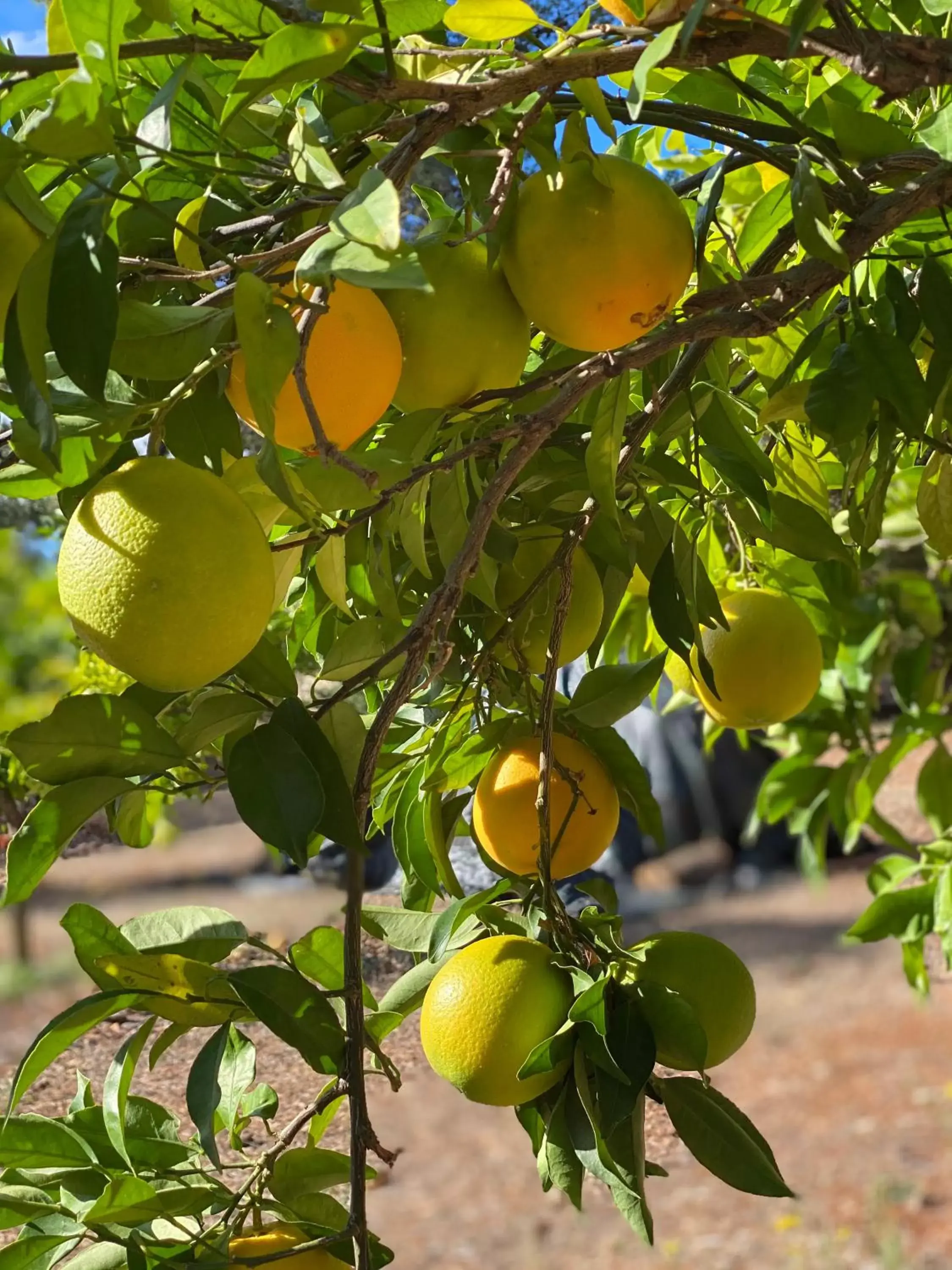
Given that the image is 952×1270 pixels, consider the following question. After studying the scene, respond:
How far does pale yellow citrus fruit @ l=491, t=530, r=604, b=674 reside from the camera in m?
0.55

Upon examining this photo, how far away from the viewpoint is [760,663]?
62 centimetres

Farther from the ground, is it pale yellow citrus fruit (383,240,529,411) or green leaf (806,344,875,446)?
pale yellow citrus fruit (383,240,529,411)

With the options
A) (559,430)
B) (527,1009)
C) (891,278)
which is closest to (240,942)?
(527,1009)

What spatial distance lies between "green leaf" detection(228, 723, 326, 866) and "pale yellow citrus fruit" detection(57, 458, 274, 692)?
0.04 m

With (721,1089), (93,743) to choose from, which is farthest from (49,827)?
(721,1089)

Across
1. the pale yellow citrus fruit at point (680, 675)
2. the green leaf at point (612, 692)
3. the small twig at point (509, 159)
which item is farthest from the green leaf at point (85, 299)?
the pale yellow citrus fruit at point (680, 675)

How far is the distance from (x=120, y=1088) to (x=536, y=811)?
0.19m

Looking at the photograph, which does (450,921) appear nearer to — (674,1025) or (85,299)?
(674,1025)

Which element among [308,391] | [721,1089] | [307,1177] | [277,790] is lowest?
[721,1089]

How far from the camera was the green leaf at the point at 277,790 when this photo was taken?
35cm

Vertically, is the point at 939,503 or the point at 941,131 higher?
the point at 941,131

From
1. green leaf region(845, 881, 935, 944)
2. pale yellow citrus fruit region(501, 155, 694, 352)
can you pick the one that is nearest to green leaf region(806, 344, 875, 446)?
pale yellow citrus fruit region(501, 155, 694, 352)

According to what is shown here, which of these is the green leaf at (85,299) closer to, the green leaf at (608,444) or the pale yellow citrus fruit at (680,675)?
the green leaf at (608,444)

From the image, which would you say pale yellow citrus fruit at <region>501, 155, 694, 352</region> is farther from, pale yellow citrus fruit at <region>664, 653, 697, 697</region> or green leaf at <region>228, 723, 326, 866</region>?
pale yellow citrus fruit at <region>664, 653, 697, 697</region>
